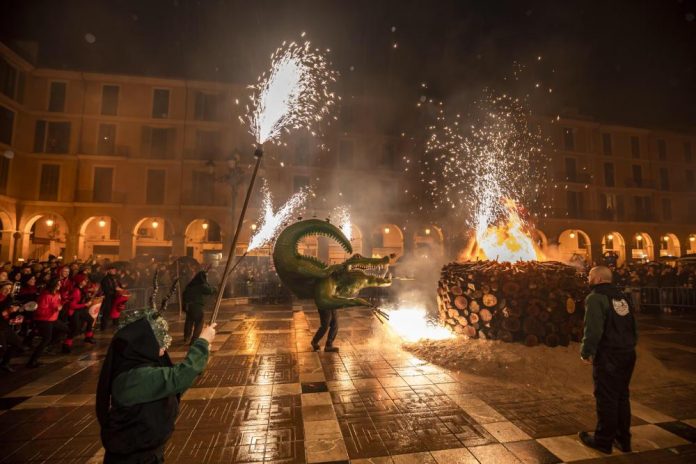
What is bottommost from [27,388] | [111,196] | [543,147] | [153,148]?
[27,388]

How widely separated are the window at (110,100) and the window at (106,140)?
1.06 metres

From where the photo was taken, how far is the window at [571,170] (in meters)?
33.4

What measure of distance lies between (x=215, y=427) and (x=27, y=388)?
11.3ft

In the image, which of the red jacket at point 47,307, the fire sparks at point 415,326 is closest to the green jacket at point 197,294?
the red jacket at point 47,307

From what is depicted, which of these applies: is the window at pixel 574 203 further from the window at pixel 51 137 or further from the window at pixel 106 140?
the window at pixel 51 137

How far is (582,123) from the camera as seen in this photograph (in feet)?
112

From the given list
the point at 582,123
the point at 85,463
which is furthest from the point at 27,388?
the point at 582,123

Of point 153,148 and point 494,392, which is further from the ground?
point 153,148

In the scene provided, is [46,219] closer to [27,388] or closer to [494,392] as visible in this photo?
[27,388]

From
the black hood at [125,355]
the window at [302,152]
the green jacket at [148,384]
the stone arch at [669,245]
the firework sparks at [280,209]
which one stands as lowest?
the green jacket at [148,384]

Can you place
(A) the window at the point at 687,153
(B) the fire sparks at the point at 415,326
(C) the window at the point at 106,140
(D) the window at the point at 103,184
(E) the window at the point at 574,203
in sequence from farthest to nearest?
(A) the window at the point at 687,153 < (E) the window at the point at 574,203 < (C) the window at the point at 106,140 < (D) the window at the point at 103,184 < (B) the fire sparks at the point at 415,326

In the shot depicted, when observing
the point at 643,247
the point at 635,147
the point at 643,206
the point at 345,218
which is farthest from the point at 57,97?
the point at 643,247

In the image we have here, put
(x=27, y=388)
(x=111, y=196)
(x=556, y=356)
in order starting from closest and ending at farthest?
(x=27, y=388) → (x=556, y=356) → (x=111, y=196)

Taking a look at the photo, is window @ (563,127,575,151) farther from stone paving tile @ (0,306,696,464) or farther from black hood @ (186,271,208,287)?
black hood @ (186,271,208,287)
